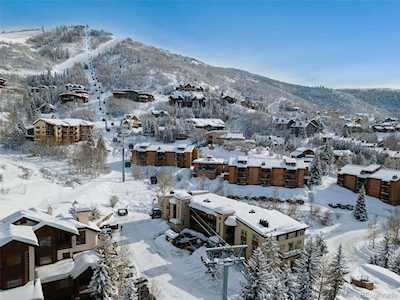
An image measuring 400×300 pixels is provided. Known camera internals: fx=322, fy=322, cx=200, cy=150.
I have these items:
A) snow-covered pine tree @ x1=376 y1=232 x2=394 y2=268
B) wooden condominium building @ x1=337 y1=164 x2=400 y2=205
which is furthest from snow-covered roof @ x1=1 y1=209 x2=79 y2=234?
wooden condominium building @ x1=337 y1=164 x2=400 y2=205

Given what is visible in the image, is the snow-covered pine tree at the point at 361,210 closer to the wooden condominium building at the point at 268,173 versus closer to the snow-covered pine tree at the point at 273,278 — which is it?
the wooden condominium building at the point at 268,173

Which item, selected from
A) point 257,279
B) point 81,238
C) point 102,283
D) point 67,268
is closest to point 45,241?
point 67,268

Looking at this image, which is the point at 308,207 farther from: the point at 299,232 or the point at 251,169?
the point at 299,232

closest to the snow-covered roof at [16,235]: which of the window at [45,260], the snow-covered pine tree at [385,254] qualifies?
the window at [45,260]

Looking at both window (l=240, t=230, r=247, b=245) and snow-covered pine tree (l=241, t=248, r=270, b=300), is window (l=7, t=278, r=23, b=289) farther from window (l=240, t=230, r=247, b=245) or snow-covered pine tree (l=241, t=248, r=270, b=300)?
window (l=240, t=230, r=247, b=245)

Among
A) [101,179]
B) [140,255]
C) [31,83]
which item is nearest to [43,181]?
[101,179]

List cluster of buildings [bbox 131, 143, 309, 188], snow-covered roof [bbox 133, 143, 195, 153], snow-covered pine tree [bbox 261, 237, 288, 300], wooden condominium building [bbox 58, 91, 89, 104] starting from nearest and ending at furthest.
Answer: snow-covered pine tree [bbox 261, 237, 288, 300] → cluster of buildings [bbox 131, 143, 309, 188] → snow-covered roof [bbox 133, 143, 195, 153] → wooden condominium building [bbox 58, 91, 89, 104]
